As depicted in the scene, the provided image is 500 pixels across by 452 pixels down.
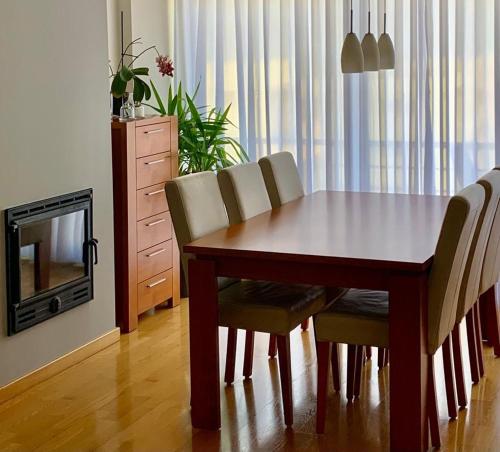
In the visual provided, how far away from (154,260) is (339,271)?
2.34 meters

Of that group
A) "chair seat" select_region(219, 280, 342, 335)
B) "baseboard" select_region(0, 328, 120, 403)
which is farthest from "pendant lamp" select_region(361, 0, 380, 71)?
"baseboard" select_region(0, 328, 120, 403)

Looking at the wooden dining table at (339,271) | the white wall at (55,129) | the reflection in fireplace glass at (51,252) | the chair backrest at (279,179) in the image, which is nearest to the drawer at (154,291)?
the white wall at (55,129)

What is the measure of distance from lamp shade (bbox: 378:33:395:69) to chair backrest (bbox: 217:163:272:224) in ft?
2.95

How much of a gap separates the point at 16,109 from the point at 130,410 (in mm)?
1483

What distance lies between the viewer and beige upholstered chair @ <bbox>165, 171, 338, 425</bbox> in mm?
4031

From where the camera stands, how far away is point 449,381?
408 centimetres

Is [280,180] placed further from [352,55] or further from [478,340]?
[478,340]

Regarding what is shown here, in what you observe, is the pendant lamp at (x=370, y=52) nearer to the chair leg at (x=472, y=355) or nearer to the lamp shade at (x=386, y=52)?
the lamp shade at (x=386, y=52)

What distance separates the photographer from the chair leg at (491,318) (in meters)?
4.99

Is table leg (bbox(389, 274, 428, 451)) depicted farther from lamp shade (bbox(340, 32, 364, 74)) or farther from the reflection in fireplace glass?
the reflection in fireplace glass

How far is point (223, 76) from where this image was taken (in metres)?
6.77

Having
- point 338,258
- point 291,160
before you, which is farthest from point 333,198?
point 338,258

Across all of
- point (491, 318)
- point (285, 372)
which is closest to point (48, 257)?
point (285, 372)

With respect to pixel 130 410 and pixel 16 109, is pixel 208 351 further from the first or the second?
pixel 16 109
